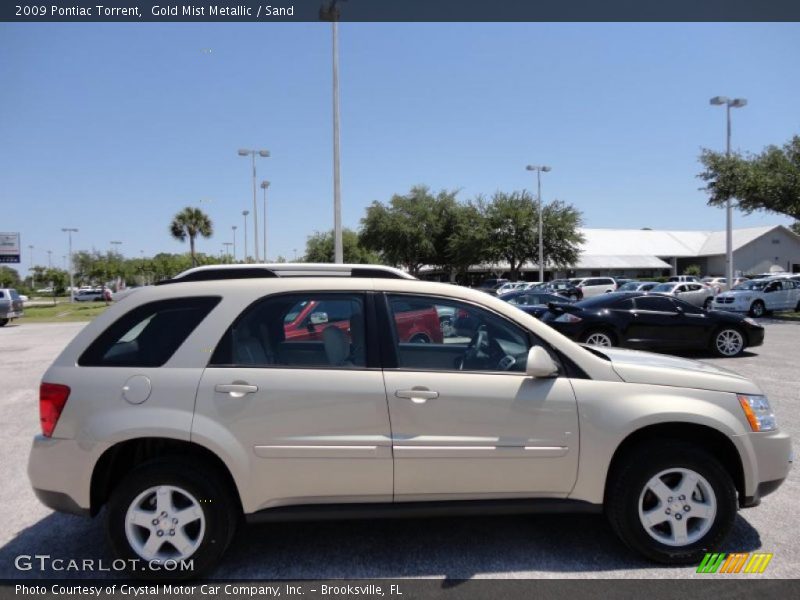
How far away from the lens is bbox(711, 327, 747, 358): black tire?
12078 mm

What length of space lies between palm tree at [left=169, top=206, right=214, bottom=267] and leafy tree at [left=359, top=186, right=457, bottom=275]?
15.2 m

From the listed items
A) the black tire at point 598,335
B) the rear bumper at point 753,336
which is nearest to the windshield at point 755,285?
the rear bumper at point 753,336

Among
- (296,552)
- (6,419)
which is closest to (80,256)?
(6,419)

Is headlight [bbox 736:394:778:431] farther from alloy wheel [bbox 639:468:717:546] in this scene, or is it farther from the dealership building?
the dealership building

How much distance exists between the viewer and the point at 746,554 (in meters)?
3.58

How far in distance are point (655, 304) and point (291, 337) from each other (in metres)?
10.5

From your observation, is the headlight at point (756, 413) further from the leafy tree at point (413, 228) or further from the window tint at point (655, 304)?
the leafy tree at point (413, 228)

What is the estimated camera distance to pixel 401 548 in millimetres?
3686

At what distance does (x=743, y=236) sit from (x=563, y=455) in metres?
77.6

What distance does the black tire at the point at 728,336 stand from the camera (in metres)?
12.1

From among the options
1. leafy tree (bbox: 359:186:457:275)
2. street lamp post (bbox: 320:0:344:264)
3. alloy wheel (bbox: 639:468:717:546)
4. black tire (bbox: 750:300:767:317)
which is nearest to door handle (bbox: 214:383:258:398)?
alloy wheel (bbox: 639:468:717:546)

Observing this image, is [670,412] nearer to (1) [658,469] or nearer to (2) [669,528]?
(1) [658,469]

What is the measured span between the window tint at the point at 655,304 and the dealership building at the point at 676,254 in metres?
50.0

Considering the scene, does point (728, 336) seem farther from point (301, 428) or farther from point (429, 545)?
point (301, 428)
